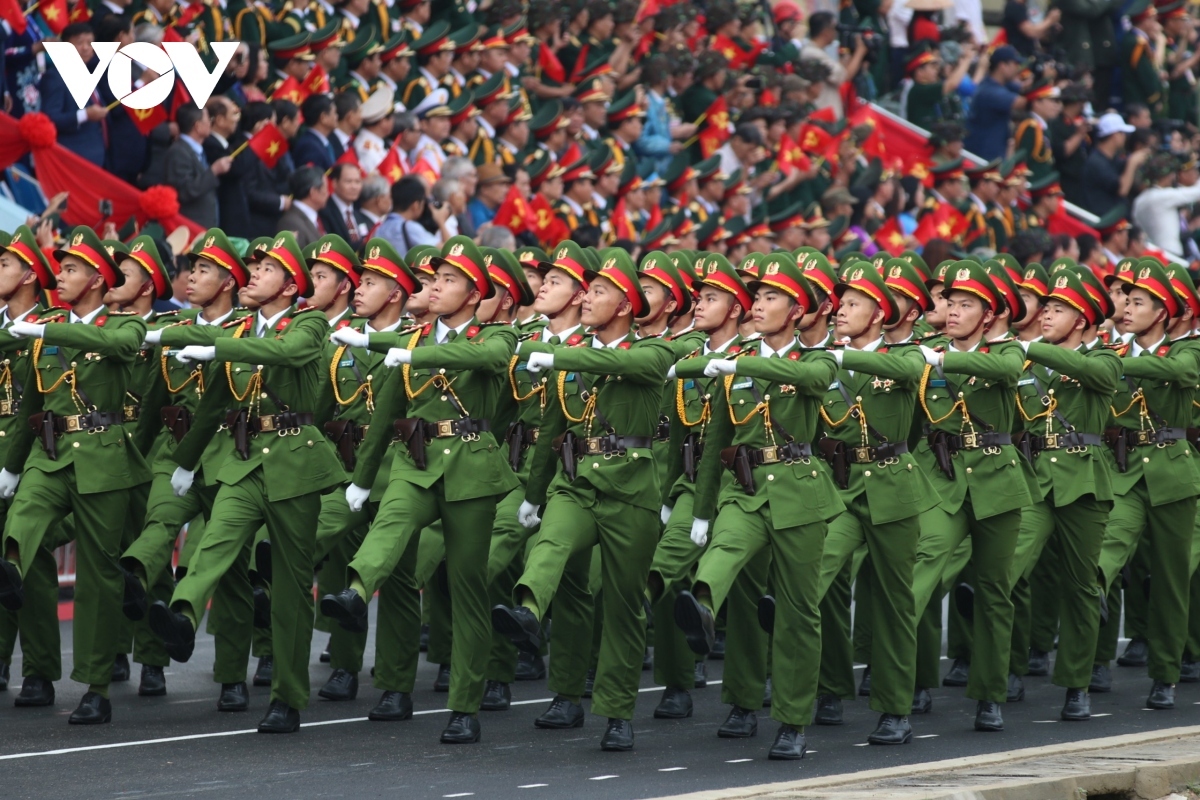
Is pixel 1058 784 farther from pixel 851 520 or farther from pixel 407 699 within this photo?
pixel 407 699

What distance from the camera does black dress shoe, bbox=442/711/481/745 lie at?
889 centimetres

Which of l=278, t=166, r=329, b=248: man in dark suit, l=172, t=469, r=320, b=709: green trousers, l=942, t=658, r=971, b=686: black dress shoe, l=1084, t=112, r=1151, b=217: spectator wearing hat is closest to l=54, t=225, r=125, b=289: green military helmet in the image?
l=172, t=469, r=320, b=709: green trousers

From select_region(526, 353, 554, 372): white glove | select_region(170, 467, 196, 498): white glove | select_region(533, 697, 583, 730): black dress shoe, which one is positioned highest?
select_region(526, 353, 554, 372): white glove

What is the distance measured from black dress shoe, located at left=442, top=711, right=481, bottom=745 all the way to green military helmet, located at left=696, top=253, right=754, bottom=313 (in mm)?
2191

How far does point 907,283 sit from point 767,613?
1.86 metres

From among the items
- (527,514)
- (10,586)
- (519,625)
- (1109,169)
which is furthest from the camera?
(1109,169)

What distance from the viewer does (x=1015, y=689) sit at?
420 inches

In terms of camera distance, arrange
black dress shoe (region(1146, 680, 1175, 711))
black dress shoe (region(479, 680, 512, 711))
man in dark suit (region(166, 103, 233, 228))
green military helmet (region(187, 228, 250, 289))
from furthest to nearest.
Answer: man in dark suit (region(166, 103, 233, 228)) → black dress shoe (region(1146, 680, 1175, 711)) → black dress shoe (region(479, 680, 512, 711)) → green military helmet (region(187, 228, 250, 289))

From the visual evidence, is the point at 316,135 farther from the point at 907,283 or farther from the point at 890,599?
the point at 890,599

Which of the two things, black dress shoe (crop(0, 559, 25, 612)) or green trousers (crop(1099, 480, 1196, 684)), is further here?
green trousers (crop(1099, 480, 1196, 684))

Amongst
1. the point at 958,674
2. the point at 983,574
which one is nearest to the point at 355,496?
the point at 983,574

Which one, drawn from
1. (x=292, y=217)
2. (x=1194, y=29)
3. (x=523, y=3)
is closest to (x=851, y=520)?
(x=292, y=217)

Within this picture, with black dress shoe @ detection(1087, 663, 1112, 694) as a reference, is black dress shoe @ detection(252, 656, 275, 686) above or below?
above

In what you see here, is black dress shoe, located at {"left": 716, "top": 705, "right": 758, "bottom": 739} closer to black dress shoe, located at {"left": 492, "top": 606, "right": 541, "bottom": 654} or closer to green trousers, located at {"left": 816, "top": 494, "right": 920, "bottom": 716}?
green trousers, located at {"left": 816, "top": 494, "right": 920, "bottom": 716}
